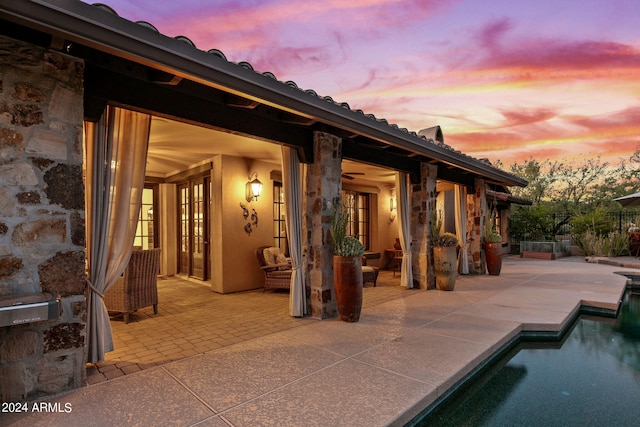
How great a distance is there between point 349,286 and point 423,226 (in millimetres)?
3038

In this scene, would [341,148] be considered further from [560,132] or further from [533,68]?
[560,132]

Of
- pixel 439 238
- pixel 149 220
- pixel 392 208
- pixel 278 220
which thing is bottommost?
pixel 439 238

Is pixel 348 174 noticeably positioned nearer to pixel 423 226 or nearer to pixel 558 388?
pixel 423 226

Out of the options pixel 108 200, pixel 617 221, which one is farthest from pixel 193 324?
pixel 617 221

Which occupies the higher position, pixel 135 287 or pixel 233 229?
pixel 233 229

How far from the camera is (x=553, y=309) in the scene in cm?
470

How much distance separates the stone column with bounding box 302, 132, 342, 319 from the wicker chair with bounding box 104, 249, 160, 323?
7.31 feet

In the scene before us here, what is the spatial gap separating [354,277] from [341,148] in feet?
6.23

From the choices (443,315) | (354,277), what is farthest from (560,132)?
(354,277)

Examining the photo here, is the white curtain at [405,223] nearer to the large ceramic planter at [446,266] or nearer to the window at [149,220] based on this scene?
the large ceramic planter at [446,266]

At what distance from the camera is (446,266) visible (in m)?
6.11

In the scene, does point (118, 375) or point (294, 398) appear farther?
point (118, 375)

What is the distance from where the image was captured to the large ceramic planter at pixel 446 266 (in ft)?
20.0

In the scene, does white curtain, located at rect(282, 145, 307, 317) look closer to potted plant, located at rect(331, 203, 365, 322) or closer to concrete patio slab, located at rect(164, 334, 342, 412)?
potted plant, located at rect(331, 203, 365, 322)
